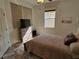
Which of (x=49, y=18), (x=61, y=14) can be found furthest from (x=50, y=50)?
(x=49, y=18)

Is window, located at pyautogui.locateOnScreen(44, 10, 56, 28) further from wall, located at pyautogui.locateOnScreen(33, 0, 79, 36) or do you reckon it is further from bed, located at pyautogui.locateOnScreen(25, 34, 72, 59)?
bed, located at pyautogui.locateOnScreen(25, 34, 72, 59)

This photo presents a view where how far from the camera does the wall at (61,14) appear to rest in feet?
12.9

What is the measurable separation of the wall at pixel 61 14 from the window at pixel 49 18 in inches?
9.4

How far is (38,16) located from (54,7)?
149 centimetres

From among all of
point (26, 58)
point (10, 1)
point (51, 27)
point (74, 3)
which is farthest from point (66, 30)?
point (10, 1)

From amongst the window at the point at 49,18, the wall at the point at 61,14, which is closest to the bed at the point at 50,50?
the wall at the point at 61,14

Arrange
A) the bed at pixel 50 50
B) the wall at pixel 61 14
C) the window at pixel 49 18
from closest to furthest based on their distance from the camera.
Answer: the bed at pixel 50 50 < the wall at pixel 61 14 < the window at pixel 49 18

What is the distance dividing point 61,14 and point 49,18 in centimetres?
104

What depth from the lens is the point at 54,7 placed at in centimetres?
466

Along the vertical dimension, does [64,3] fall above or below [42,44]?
above

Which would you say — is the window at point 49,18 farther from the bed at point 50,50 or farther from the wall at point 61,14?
the bed at point 50,50

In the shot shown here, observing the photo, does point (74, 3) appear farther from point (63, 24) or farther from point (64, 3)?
point (63, 24)

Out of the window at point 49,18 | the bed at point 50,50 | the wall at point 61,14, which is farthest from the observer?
the window at point 49,18

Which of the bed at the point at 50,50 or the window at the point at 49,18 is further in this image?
the window at the point at 49,18
